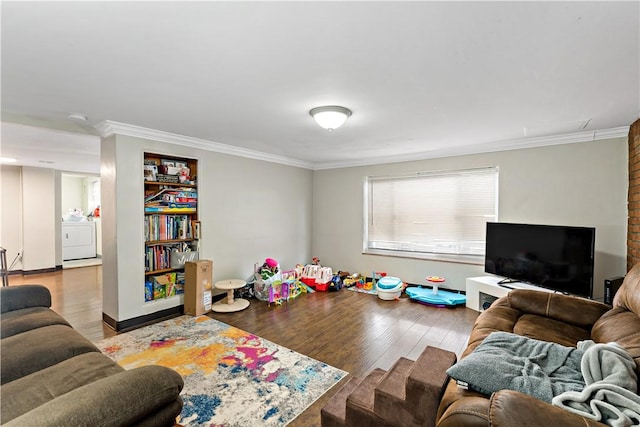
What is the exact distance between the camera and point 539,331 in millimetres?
2002

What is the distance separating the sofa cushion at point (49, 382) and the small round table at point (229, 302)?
7.45 ft

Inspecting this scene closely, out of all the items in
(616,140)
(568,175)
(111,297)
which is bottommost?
(111,297)

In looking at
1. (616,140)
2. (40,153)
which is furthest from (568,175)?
(40,153)

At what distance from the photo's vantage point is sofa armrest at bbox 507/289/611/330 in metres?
2.13

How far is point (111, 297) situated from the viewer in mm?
3363

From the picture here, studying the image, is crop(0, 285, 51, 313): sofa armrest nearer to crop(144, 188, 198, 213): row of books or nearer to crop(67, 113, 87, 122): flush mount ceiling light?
crop(144, 188, 198, 213): row of books

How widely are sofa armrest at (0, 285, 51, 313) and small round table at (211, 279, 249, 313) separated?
1.79m

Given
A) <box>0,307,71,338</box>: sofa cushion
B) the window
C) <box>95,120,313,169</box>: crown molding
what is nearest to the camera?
<box>0,307,71,338</box>: sofa cushion

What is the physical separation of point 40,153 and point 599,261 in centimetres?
831

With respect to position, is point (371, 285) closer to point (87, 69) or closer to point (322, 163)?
point (322, 163)

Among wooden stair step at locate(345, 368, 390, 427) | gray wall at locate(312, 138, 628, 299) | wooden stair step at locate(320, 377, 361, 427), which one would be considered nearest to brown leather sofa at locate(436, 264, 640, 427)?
wooden stair step at locate(345, 368, 390, 427)

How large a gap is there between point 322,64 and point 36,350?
2.42m

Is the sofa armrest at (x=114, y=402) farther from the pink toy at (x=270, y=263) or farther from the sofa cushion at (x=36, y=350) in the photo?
the pink toy at (x=270, y=263)

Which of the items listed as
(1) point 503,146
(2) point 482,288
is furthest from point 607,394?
(1) point 503,146
